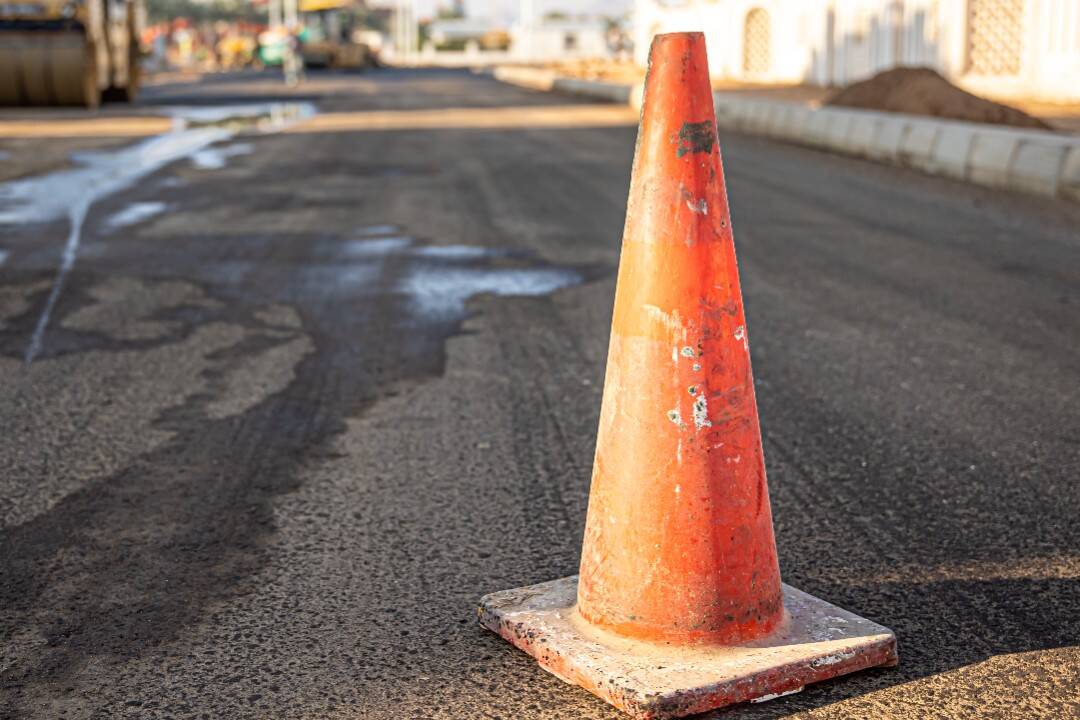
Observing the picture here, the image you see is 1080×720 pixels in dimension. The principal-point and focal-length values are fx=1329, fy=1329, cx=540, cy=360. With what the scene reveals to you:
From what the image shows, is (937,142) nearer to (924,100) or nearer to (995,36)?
(924,100)

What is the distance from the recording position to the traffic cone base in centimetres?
255

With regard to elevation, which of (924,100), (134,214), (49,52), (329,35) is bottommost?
(134,214)

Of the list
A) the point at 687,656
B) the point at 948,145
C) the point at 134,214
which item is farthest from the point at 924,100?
the point at 687,656

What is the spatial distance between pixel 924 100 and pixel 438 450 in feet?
44.6

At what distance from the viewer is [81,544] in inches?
137

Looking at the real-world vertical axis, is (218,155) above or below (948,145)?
below

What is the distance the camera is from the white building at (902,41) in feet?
75.9

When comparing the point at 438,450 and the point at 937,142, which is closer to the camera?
the point at 438,450

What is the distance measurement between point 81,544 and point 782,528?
6.11ft

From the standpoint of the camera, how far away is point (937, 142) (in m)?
13.4

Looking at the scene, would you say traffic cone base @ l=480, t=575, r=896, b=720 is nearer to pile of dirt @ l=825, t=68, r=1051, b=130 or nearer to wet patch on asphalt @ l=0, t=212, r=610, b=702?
wet patch on asphalt @ l=0, t=212, r=610, b=702

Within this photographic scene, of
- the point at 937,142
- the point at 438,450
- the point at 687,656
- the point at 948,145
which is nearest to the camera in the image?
the point at 687,656

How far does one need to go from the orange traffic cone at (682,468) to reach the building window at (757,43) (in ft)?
123

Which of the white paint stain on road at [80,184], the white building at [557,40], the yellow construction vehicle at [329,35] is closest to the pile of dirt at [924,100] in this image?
the white paint stain on road at [80,184]
